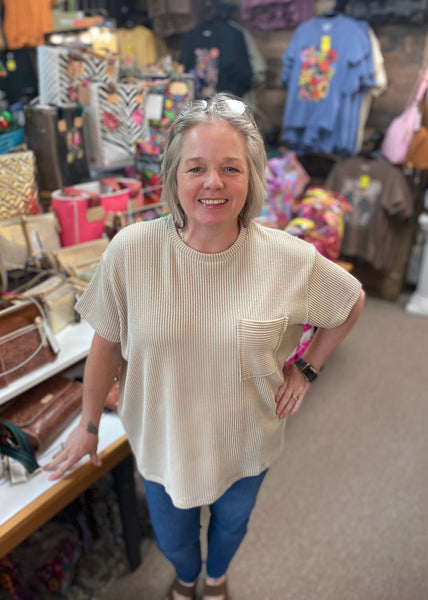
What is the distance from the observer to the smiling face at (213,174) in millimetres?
912

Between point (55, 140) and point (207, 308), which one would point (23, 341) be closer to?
point (207, 308)

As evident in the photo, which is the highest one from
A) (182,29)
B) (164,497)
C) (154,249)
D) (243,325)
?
(182,29)

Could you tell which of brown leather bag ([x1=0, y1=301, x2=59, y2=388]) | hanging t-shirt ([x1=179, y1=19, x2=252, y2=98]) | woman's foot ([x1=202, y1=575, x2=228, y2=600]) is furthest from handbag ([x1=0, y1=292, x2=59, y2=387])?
hanging t-shirt ([x1=179, y1=19, x2=252, y2=98])

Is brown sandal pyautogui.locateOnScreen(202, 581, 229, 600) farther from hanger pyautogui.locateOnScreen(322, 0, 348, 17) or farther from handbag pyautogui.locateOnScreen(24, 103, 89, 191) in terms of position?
hanger pyautogui.locateOnScreen(322, 0, 348, 17)


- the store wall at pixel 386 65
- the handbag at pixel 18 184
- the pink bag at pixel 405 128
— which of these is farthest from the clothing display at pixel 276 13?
the handbag at pixel 18 184

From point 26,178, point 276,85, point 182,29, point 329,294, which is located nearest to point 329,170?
point 276,85

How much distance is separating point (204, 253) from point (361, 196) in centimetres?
300

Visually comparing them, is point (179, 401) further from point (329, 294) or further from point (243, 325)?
point (329, 294)

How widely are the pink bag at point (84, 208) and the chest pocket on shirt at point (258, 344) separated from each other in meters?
1.15

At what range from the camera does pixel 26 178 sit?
1.80 meters

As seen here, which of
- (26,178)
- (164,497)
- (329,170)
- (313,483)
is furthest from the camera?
(329,170)

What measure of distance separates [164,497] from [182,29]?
4.30 metres

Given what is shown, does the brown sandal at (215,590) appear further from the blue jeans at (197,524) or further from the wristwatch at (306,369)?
the wristwatch at (306,369)

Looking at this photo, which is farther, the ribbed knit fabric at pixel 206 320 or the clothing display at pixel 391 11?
the clothing display at pixel 391 11
